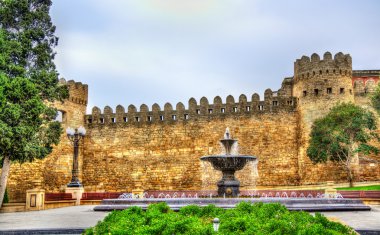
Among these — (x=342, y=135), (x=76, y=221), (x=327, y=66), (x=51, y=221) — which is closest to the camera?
(x=76, y=221)

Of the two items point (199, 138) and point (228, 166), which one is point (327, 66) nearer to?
point (199, 138)

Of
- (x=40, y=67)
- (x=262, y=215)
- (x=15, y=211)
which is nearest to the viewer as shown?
(x=262, y=215)

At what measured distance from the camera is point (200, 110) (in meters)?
35.3

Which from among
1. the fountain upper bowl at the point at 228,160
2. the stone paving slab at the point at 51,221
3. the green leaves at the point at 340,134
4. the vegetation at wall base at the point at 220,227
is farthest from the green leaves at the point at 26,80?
the green leaves at the point at 340,134

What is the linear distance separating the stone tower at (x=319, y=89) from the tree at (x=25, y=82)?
15.6m

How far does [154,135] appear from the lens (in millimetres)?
35938

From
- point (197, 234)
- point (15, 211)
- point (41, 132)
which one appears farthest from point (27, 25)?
point (197, 234)

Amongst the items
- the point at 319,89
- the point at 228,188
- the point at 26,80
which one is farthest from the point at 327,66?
the point at 26,80

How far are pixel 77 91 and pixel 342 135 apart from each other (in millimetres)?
19589

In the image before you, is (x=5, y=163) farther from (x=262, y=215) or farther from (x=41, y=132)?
(x=262, y=215)

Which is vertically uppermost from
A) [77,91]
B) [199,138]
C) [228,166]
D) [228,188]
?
[77,91]

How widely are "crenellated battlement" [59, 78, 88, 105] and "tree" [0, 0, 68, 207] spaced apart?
1141cm

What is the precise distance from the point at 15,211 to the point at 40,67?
7026mm

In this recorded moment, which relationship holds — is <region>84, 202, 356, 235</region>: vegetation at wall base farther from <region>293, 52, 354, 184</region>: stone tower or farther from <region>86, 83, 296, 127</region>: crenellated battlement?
<region>86, 83, 296, 127</region>: crenellated battlement
